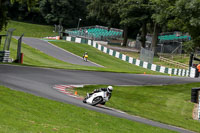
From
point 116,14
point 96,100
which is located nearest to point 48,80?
point 96,100

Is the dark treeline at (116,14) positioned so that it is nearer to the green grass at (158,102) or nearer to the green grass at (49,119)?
the green grass at (158,102)

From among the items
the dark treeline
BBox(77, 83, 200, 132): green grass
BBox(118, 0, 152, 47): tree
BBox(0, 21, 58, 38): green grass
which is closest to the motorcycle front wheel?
BBox(77, 83, 200, 132): green grass

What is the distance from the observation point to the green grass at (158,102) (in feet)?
59.9

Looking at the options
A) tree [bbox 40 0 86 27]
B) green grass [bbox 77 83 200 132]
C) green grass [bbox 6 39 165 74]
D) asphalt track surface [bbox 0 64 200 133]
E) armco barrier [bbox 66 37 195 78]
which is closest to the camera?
asphalt track surface [bbox 0 64 200 133]

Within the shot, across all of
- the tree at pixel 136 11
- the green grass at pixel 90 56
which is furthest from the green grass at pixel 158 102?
the tree at pixel 136 11

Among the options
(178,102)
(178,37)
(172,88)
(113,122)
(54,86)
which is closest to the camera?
(113,122)

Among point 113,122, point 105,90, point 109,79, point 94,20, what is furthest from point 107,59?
point 94,20

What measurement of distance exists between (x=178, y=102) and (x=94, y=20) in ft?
243

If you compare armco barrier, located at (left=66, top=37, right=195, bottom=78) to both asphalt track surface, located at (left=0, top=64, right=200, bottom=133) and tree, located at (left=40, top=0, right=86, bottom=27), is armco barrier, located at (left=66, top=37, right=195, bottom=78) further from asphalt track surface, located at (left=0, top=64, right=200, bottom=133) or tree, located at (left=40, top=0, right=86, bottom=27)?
tree, located at (left=40, top=0, right=86, bottom=27)

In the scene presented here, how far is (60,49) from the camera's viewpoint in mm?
53188

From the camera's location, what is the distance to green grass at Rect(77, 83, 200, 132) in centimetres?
1825

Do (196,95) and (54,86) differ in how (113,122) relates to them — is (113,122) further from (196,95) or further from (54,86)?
(196,95)

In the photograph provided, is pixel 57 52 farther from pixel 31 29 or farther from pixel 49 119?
pixel 49 119

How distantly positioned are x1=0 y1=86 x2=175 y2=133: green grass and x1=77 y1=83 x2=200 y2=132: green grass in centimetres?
442
